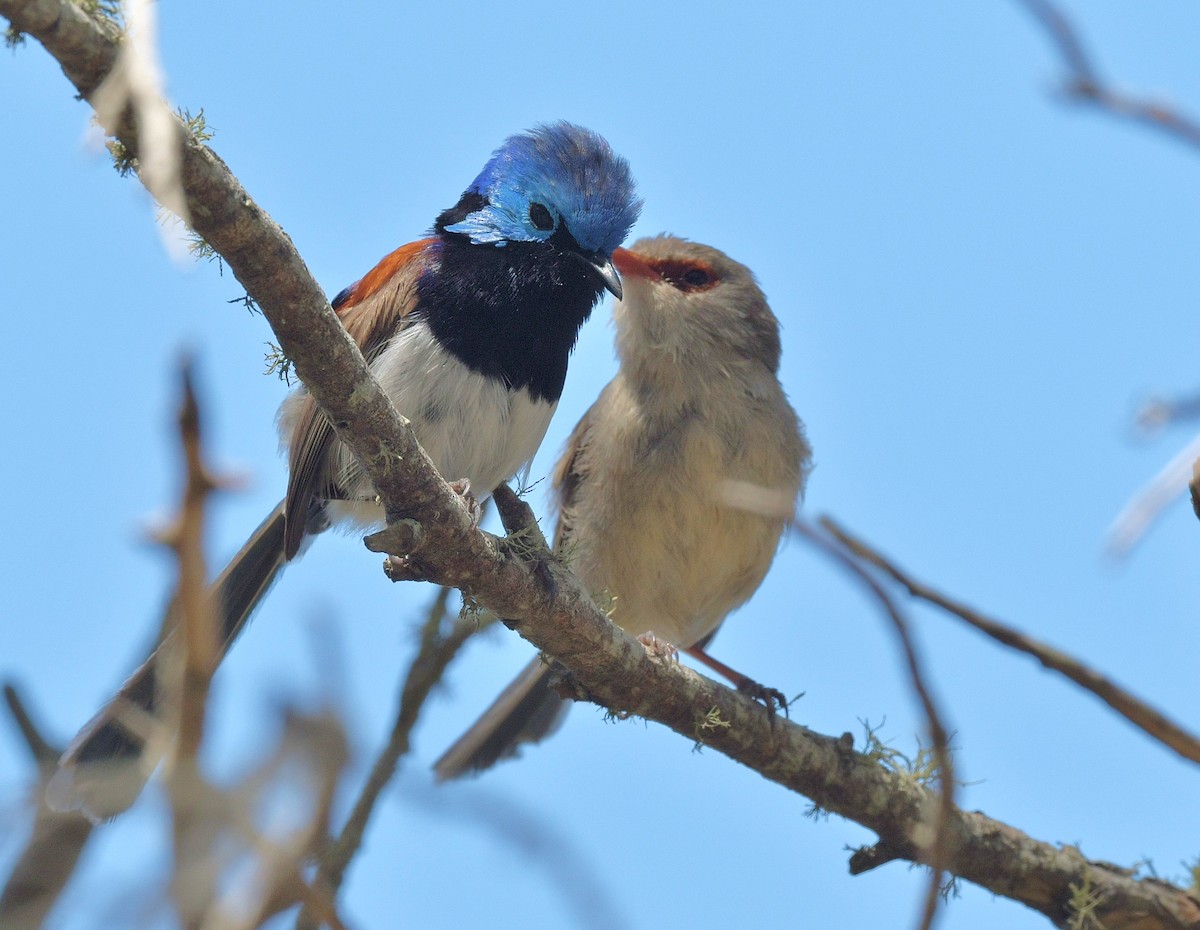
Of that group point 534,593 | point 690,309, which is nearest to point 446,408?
point 534,593

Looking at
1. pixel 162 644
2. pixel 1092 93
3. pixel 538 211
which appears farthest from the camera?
pixel 538 211

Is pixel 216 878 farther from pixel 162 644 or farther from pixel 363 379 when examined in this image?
pixel 162 644

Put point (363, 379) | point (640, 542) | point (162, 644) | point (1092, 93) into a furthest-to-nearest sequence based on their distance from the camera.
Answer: point (640, 542), point (162, 644), point (363, 379), point (1092, 93)

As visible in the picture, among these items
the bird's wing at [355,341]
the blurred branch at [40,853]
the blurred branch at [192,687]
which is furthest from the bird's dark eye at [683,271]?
the blurred branch at [192,687]

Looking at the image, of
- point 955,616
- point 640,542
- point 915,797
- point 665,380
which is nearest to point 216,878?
point 955,616

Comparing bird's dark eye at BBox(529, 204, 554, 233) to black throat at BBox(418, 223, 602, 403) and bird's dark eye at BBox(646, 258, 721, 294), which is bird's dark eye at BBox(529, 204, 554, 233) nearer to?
black throat at BBox(418, 223, 602, 403)

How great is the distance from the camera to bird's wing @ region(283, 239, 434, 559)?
498 cm

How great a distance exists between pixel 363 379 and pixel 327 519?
2.07m

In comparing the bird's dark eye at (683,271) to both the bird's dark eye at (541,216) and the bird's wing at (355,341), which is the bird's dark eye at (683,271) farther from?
the bird's wing at (355,341)

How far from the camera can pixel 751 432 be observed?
6.61 metres

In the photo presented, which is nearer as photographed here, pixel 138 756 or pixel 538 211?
pixel 138 756

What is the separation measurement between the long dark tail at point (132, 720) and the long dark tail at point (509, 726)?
1395 mm

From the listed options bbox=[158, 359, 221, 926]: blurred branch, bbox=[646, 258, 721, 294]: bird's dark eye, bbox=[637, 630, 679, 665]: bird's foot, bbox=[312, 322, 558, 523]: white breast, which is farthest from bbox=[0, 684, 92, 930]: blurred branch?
bbox=[646, 258, 721, 294]: bird's dark eye

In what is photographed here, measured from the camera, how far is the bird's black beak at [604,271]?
17.7 ft
